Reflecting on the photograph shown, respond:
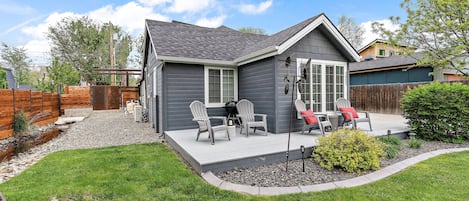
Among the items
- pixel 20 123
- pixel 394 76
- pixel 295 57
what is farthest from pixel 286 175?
pixel 394 76

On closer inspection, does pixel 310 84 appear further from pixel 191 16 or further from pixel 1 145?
pixel 191 16

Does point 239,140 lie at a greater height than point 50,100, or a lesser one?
lesser

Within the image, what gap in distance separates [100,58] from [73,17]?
13.8 feet

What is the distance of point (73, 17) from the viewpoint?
21.1 m

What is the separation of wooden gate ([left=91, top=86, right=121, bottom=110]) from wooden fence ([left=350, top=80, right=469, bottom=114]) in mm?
16623

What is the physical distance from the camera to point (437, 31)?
784 cm

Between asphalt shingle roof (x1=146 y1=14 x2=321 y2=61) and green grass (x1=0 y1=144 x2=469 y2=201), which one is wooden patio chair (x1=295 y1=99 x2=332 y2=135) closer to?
asphalt shingle roof (x1=146 y1=14 x2=321 y2=61)

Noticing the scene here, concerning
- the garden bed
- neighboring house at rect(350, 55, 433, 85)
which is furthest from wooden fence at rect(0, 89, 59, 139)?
neighboring house at rect(350, 55, 433, 85)

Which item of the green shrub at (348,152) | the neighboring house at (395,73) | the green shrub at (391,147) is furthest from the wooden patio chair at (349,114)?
the neighboring house at (395,73)

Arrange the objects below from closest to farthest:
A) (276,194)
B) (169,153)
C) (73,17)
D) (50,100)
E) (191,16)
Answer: (276,194)
(169,153)
(50,100)
(191,16)
(73,17)

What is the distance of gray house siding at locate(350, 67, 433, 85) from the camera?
12734 mm

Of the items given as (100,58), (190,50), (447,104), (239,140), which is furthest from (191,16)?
(447,104)

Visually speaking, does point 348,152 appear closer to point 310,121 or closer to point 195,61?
point 310,121

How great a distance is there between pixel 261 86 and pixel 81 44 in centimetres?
2129
